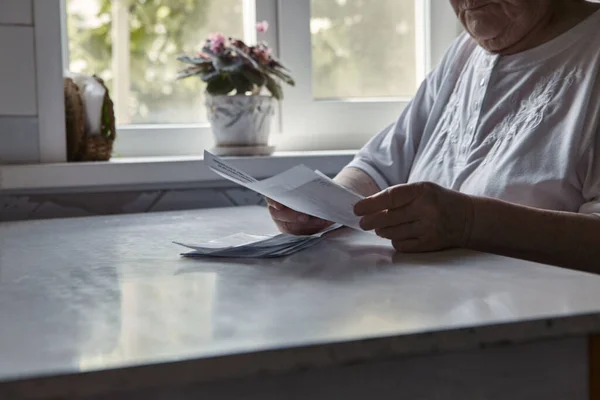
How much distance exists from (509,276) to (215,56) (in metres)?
1.16

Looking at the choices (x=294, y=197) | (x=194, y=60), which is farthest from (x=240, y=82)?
(x=294, y=197)

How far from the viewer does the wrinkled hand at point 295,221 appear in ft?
4.06


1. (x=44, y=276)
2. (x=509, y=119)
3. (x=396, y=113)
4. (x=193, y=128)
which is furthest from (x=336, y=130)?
(x=44, y=276)

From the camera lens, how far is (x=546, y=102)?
1.30 m

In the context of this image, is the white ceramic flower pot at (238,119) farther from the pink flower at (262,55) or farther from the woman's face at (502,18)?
the woman's face at (502,18)

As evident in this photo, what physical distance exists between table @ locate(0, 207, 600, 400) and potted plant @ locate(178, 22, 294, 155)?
96 cm

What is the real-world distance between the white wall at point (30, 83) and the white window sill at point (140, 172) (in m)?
0.08

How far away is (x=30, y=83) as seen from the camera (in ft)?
5.56

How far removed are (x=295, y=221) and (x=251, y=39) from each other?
0.97 metres

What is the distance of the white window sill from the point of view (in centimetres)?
165

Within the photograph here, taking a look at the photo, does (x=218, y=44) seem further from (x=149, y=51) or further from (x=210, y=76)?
(x=149, y=51)

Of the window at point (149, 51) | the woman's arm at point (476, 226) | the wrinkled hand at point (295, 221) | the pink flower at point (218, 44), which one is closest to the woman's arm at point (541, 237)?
the woman's arm at point (476, 226)

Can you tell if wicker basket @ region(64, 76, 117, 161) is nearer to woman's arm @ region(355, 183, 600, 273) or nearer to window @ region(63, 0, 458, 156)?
window @ region(63, 0, 458, 156)

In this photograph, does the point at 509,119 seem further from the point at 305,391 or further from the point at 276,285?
the point at 305,391
